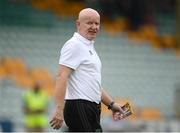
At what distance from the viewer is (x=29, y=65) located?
16.4 metres

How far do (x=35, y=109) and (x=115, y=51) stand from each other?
4.05 metres

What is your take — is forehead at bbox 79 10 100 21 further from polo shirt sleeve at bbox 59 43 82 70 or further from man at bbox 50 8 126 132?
polo shirt sleeve at bbox 59 43 82 70

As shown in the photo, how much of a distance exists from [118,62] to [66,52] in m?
12.7

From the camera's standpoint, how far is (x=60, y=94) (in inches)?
197

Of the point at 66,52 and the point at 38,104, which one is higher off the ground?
the point at 66,52

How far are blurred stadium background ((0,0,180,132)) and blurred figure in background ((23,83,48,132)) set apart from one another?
10.7 inches

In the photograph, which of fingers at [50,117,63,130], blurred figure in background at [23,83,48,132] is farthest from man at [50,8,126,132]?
blurred figure in background at [23,83,48,132]

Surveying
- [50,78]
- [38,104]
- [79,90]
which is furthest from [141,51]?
[79,90]

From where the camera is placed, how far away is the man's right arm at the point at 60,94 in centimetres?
495

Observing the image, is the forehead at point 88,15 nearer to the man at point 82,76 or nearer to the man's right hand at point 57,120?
the man at point 82,76

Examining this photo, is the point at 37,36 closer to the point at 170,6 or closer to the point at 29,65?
the point at 29,65

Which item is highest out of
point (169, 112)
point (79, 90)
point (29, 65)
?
point (79, 90)

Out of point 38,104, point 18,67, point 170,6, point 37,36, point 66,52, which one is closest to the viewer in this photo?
point 66,52

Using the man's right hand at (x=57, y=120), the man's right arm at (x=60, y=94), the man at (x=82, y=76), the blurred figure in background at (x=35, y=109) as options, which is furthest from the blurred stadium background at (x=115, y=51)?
the man's right hand at (x=57, y=120)
